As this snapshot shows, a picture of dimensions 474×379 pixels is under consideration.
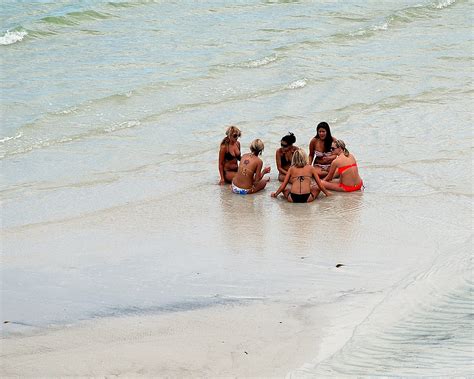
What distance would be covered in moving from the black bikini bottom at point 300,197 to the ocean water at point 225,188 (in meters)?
0.23

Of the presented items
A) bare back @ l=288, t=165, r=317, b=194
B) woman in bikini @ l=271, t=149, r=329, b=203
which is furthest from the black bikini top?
bare back @ l=288, t=165, r=317, b=194

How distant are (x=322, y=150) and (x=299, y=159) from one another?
1.29 metres

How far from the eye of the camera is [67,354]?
7258 millimetres

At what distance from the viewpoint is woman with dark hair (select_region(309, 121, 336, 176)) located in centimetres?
1255

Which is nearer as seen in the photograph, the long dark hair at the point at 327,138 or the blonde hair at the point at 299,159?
the blonde hair at the point at 299,159

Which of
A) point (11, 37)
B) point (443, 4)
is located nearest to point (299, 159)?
point (11, 37)

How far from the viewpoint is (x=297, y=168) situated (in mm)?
11562

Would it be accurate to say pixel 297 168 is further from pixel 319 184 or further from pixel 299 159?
pixel 319 184

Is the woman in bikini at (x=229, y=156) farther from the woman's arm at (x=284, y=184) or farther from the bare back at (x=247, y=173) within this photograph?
the woman's arm at (x=284, y=184)

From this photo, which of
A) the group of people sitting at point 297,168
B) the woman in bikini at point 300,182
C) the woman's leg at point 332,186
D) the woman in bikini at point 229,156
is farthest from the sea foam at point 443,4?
the woman in bikini at point 300,182

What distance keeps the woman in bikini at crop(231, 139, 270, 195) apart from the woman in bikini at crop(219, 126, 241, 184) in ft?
1.16

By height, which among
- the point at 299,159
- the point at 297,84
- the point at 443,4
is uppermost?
the point at 443,4

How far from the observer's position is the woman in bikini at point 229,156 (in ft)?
40.4

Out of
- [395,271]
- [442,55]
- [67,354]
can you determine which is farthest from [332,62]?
[67,354]
